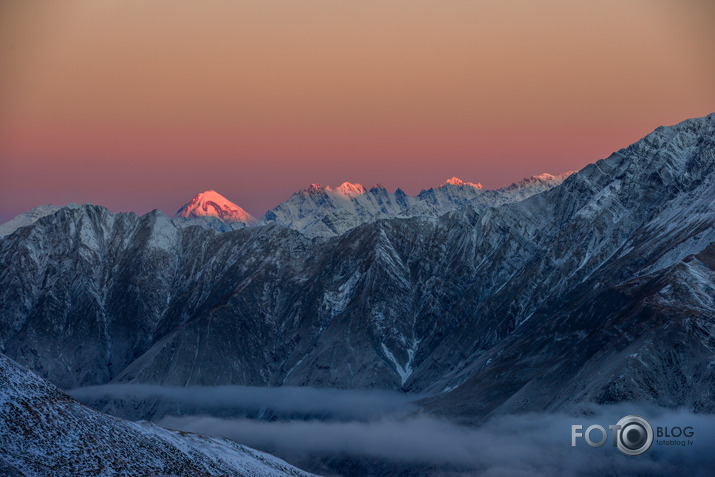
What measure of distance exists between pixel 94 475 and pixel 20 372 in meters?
22.0

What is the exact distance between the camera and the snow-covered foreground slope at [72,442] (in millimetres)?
124688

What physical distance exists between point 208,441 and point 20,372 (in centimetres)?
5079

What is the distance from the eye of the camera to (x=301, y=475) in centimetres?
19825

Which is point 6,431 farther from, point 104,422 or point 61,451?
point 104,422

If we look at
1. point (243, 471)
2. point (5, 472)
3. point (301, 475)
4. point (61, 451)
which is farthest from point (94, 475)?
point (301, 475)

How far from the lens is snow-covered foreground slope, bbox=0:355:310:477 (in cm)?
12469

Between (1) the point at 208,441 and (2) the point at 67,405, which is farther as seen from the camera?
(1) the point at 208,441

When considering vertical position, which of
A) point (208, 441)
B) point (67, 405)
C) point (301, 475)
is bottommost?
point (301, 475)

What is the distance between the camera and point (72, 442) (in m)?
135

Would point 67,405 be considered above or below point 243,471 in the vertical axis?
above

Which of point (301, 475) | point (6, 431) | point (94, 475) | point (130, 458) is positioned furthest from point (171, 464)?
point (301, 475)

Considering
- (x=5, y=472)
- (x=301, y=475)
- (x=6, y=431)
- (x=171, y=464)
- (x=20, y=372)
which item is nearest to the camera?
(x=5, y=472)

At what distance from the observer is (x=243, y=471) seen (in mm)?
174750

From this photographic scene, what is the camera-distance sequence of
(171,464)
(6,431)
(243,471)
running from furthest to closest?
(243,471), (171,464), (6,431)
